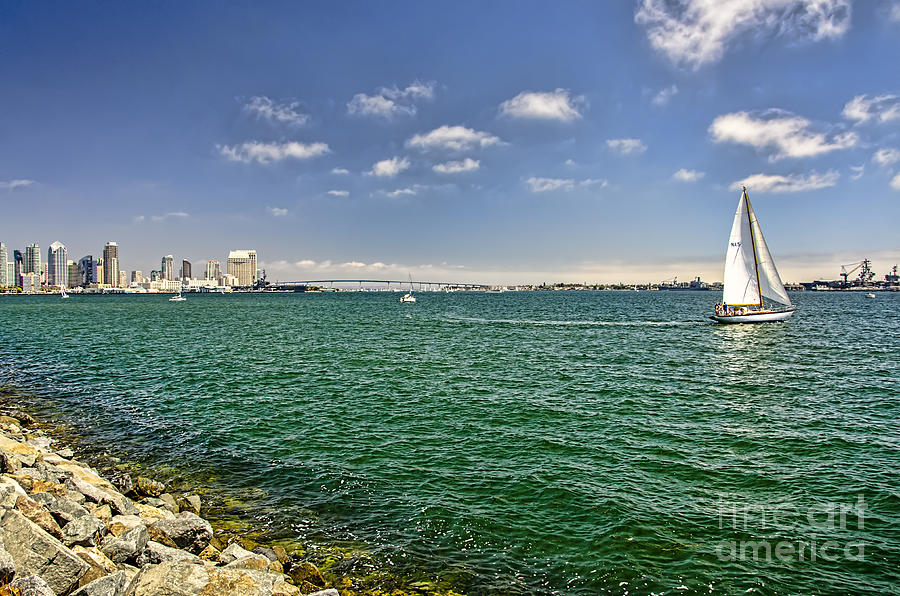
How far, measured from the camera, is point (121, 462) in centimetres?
1839

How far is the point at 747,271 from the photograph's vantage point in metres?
70.6

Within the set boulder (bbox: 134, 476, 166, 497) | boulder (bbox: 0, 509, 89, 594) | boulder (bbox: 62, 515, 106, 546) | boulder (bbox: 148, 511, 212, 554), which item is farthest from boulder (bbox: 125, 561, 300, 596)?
boulder (bbox: 134, 476, 166, 497)

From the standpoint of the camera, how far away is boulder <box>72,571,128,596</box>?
746cm

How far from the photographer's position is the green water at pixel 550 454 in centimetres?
1185

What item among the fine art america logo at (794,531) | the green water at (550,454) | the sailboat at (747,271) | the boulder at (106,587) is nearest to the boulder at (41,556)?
the boulder at (106,587)

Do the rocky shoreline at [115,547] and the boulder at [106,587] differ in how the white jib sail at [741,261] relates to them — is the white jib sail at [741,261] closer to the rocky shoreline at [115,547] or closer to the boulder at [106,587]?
the rocky shoreline at [115,547]

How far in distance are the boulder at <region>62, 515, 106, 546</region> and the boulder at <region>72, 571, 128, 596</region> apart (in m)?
2.13

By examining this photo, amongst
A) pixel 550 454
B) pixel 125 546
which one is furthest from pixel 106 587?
pixel 550 454

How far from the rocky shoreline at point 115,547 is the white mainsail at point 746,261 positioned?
72.9 m

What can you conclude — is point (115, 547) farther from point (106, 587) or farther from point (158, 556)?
point (106, 587)

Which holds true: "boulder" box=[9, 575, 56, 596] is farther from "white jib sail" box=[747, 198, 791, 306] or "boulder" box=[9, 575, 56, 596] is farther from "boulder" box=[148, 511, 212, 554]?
"white jib sail" box=[747, 198, 791, 306]

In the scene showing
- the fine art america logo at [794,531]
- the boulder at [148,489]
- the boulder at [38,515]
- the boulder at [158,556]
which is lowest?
the fine art america logo at [794,531]

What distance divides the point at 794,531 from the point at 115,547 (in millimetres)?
15438

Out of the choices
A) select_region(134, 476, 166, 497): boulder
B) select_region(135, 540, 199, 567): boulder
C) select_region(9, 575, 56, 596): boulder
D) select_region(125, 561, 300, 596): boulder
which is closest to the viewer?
select_region(9, 575, 56, 596): boulder
